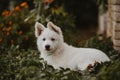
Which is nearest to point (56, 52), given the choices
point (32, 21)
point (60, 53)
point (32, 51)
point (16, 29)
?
point (60, 53)

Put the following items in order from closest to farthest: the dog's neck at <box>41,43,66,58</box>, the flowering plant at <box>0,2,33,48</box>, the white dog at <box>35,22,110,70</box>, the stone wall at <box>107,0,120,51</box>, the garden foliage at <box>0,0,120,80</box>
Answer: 1. the garden foliage at <box>0,0,120,80</box>
2. the white dog at <box>35,22,110,70</box>
3. the dog's neck at <box>41,43,66,58</box>
4. the stone wall at <box>107,0,120,51</box>
5. the flowering plant at <box>0,2,33,48</box>

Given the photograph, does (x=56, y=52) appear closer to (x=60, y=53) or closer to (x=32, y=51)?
(x=60, y=53)

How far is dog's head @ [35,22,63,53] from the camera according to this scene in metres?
6.73

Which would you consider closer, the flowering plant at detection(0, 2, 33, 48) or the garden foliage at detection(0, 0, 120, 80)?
the garden foliage at detection(0, 0, 120, 80)

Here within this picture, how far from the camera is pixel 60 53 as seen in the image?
22.9 ft

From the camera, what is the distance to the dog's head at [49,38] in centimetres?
673

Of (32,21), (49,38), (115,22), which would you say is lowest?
(49,38)

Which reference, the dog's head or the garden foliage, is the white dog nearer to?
the dog's head

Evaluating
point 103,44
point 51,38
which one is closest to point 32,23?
point 103,44

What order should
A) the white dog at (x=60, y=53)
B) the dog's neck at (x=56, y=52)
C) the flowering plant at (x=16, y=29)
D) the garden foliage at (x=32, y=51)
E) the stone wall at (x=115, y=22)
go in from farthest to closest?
the flowering plant at (x=16, y=29)
the stone wall at (x=115, y=22)
the dog's neck at (x=56, y=52)
the white dog at (x=60, y=53)
the garden foliage at (x=32, y=51)

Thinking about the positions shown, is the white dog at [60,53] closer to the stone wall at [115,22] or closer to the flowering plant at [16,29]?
the stone wall at [115,22]

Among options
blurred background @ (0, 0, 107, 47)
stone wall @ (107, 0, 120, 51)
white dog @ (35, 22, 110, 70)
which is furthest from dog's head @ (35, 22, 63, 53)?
blurred background @ (0, 0, 107, 47)

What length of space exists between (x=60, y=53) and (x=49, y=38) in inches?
14.5

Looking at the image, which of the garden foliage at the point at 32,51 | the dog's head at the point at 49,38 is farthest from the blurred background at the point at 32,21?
the dog's head at the point at 49,38
